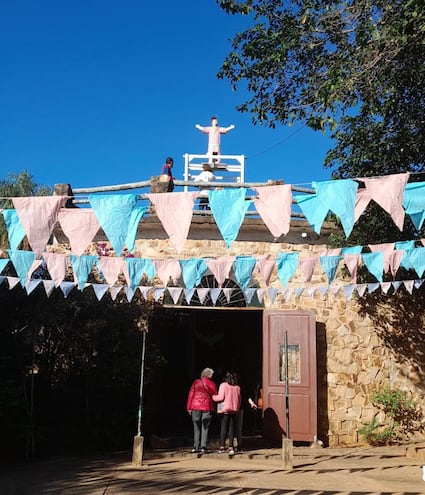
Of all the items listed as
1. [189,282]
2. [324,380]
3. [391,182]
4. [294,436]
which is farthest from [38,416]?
[391,182]

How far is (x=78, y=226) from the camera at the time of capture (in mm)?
5926

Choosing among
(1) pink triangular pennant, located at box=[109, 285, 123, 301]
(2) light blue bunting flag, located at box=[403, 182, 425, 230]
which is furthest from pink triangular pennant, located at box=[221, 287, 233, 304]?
(2) light blue bunting flag, located at box=[403, 182, 425, 230]

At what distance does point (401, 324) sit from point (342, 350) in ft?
4.18

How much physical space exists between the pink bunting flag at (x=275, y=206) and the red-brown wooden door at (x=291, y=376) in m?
5.07

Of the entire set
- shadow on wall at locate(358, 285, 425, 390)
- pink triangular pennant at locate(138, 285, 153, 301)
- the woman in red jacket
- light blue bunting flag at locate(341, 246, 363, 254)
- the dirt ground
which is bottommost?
the dirt ground

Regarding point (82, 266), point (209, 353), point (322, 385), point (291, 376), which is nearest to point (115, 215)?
point (82, 266)

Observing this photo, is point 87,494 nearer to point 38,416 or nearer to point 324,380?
point 38,416

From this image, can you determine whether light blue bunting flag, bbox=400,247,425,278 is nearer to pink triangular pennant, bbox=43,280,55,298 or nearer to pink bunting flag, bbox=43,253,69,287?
pink bunting flag, bbox=43,253,69,287

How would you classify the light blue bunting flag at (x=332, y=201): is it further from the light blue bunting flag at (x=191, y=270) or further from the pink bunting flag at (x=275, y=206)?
the light blue bunting flag at (x=191, y=270)

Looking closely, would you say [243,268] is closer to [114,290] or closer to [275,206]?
[114,290]

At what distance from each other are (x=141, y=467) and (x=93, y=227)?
419 centimetres

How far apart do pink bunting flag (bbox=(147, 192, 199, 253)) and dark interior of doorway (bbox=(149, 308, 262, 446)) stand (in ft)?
25.3

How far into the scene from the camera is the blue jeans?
30.8 feet

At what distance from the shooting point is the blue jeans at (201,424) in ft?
30.8
